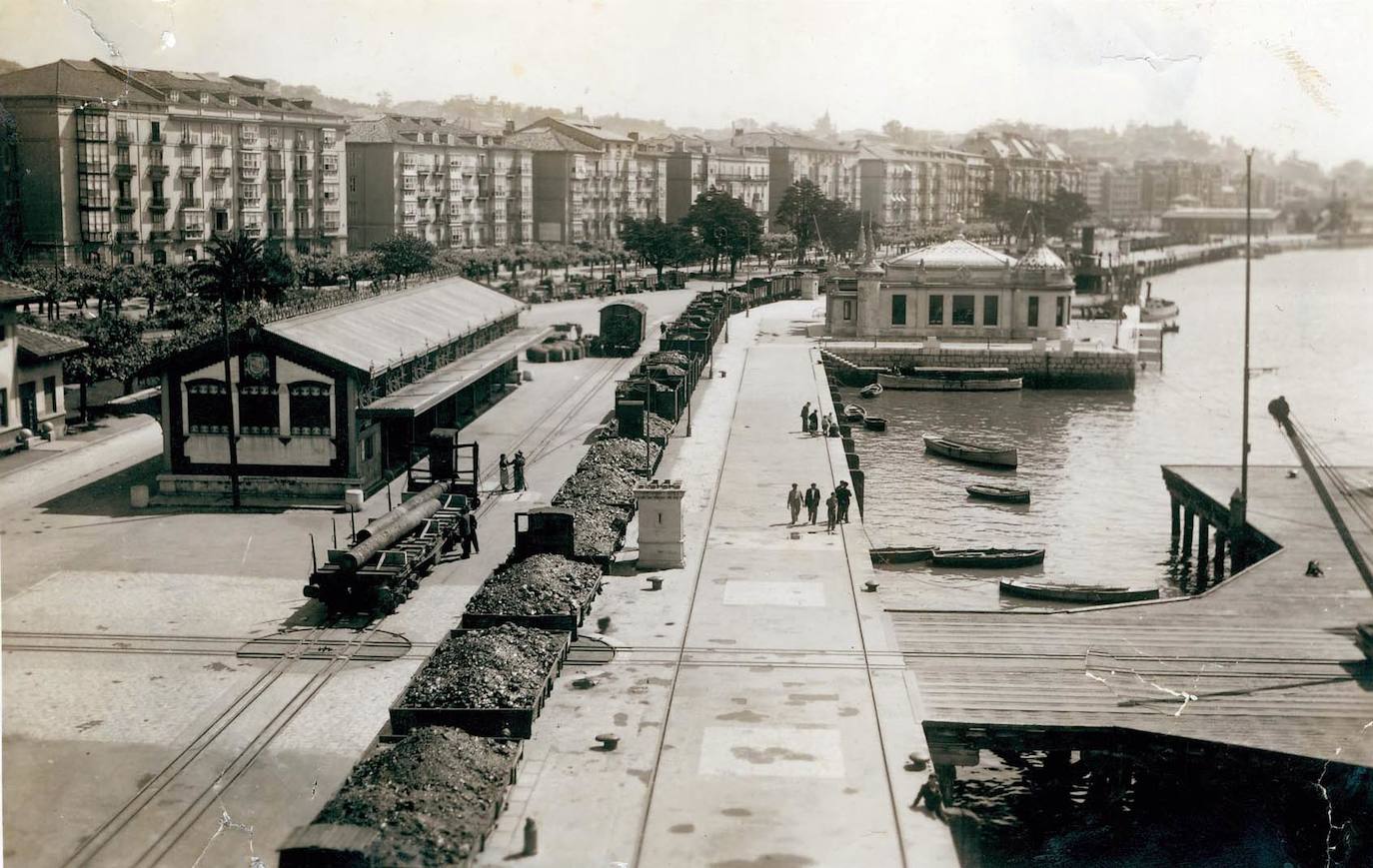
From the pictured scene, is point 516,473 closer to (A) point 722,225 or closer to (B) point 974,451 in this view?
(B) point 974,451

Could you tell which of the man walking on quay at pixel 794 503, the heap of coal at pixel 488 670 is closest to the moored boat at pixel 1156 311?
the man walking on quay at pixel 794 503

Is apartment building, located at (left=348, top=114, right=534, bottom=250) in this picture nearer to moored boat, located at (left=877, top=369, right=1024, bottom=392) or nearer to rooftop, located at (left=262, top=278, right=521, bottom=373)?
rooftop, located at (left=262, top=278, right=521, bottom=373)

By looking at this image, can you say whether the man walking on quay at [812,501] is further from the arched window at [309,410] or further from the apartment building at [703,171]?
the apartment building at [703,171]

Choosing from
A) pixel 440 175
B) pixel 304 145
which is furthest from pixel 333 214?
pixel 440 175

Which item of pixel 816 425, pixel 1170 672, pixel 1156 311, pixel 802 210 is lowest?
pixel 1170 672

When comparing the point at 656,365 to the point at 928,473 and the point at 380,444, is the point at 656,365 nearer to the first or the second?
the point at 928,473

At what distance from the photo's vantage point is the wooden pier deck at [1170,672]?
26609 millimetres

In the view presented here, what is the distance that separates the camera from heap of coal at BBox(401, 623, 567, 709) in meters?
23.9

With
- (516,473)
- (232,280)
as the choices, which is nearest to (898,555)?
(516,473)

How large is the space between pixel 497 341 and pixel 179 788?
49.8m

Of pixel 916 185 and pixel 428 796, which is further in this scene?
pixel 916 185

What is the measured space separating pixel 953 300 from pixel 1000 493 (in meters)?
46.5

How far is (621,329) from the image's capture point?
3452 inches

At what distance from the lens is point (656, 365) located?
209 feet
